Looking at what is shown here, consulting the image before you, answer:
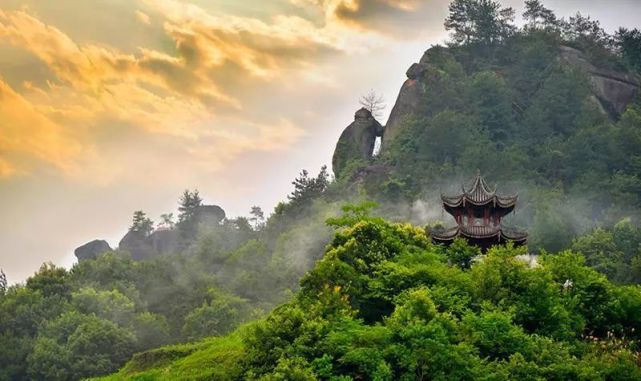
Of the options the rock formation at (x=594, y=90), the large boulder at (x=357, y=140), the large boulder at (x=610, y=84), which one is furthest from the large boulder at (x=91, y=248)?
the large boulder at (x=610, y=84)

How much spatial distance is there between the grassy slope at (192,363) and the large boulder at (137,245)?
50.1 m

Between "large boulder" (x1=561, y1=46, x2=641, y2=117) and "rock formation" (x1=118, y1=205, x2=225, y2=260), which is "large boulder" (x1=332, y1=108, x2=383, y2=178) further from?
"large boulder" (x1=561, y1=46, x2=641, y2=117)

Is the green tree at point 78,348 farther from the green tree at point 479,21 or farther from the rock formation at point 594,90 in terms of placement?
the green tree at point 479,21

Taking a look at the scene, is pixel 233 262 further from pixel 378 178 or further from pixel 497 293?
pixel 497 293

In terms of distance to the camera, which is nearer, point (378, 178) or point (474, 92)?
point (378, 178)

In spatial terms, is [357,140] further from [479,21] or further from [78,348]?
[78,348]

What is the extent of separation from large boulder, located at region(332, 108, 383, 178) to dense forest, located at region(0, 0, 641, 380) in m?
2.05

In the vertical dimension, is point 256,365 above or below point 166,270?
below

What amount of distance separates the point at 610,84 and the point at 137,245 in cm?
4760

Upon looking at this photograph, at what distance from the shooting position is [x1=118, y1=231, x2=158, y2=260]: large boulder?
88438 mm

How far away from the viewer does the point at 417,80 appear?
8175 cm

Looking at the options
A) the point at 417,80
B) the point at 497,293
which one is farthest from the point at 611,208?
the point at 497,293

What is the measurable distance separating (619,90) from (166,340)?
154ft

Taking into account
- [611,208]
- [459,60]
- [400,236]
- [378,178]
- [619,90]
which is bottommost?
[400,236]
